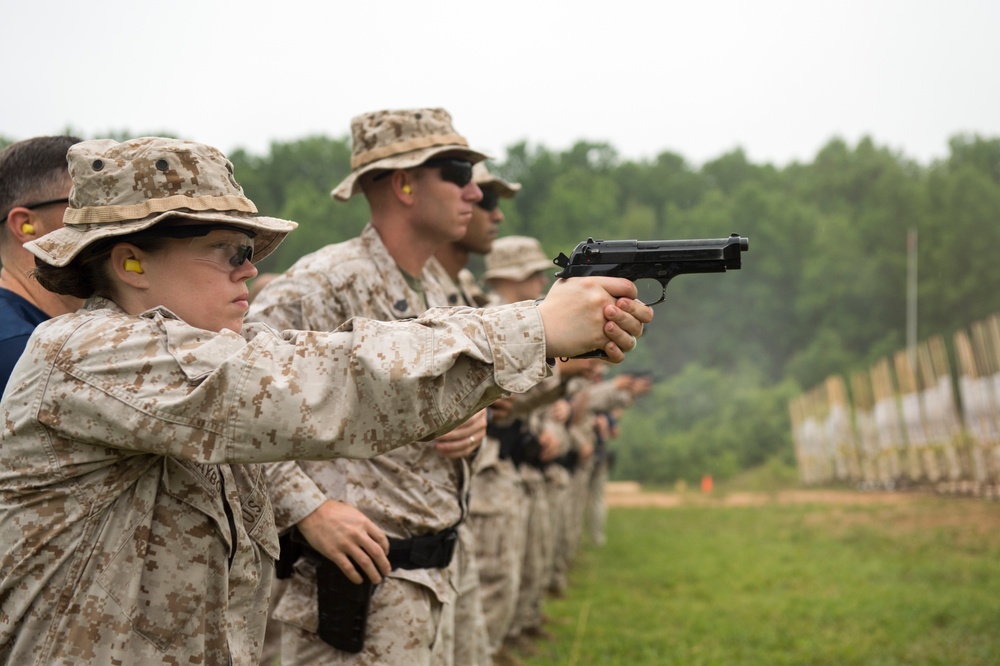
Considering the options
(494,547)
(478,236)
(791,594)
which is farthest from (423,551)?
(791,594)

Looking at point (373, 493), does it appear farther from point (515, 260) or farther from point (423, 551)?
point (515, 260)

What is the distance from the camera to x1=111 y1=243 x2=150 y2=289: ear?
7.88 feet

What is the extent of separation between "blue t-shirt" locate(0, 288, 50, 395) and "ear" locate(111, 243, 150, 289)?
2.59 feet

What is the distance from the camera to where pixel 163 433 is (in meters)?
2.12

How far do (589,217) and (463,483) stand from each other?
38.8m

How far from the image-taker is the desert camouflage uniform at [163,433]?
2.12m

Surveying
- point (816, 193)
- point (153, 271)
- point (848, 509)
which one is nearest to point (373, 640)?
point (153, 271)

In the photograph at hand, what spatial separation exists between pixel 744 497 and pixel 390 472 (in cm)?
2346

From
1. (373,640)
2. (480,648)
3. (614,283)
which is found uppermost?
(614,283)

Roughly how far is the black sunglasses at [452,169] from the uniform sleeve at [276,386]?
228 centimetres

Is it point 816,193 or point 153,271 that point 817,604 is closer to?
point 153,271

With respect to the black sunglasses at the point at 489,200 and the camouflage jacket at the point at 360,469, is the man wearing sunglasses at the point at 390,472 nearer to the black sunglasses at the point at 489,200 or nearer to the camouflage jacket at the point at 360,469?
the camouflage jacket at the point at 360,469

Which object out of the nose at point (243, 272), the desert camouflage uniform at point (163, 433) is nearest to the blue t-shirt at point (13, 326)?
the desert camouflage uniform at point (163, 433)

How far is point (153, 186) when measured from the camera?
235 centimetres
